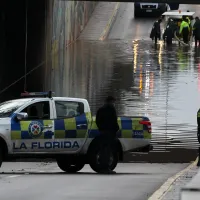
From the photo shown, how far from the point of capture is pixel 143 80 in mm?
32719

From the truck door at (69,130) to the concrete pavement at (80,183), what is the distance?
1.74ft

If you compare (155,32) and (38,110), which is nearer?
(38,110)

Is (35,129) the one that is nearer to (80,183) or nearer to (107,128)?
(107,128)

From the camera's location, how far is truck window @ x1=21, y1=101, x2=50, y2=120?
15.8 metres

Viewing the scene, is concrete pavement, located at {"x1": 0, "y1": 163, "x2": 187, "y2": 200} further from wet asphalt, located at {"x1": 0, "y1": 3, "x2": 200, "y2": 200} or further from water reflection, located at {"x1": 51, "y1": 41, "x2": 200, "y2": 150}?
water reflection, located at {"x1": 51, "y1": 41, "x2": 200, "y2": 150}

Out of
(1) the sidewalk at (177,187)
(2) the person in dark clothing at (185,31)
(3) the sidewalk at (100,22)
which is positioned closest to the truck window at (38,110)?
(1) the sidewalk at (177,187)

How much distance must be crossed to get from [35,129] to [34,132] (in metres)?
0.06

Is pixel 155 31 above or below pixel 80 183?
above

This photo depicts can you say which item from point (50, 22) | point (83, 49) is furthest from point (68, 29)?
point (50, 22)

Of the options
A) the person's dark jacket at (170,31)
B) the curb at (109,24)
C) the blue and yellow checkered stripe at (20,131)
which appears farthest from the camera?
the curb at (109,24)

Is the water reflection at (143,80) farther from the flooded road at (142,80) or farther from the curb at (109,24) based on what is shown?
the curb at (109,24)

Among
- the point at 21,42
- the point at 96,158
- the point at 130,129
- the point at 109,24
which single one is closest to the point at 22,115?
the point at 96,158

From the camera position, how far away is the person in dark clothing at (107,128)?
1543cm

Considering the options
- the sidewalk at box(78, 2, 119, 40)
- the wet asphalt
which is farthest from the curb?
the wet asphalt
